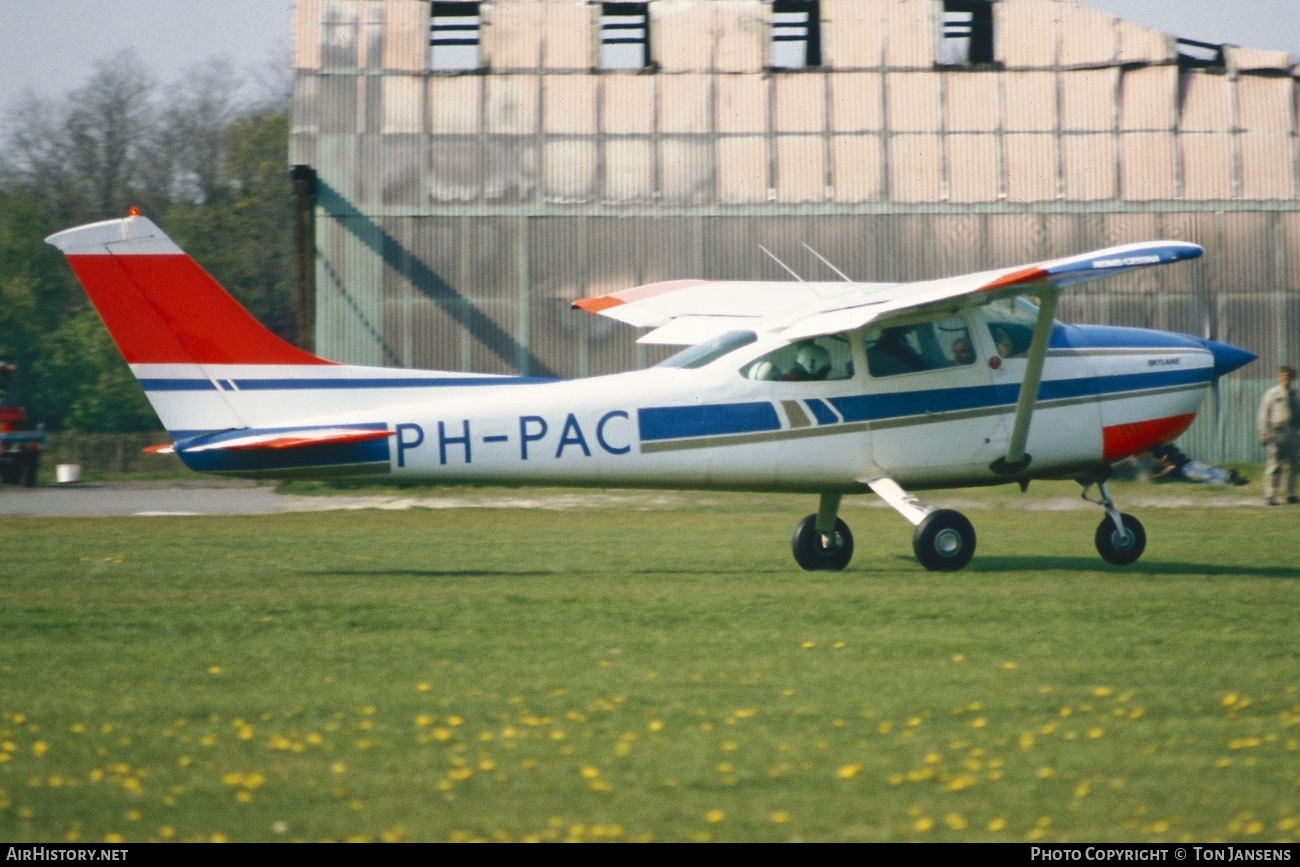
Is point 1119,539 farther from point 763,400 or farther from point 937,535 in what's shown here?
point 763,400

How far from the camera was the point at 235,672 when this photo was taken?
8.00m

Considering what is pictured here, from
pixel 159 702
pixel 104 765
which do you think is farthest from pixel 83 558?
pixel 104 765

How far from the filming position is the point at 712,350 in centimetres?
1219

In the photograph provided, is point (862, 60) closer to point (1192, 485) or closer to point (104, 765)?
point (1192, 485)

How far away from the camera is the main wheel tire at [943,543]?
1199 centimetres

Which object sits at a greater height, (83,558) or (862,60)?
(862,60)

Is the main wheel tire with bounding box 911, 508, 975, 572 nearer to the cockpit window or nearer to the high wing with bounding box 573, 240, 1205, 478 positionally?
the high wing with bounding box 573, 240, 1205, 478

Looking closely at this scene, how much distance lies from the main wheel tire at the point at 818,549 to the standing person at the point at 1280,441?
9.79m

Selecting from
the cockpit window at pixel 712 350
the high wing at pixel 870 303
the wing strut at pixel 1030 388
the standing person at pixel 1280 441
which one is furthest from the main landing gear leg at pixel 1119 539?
the standing person at pixel 1280 441

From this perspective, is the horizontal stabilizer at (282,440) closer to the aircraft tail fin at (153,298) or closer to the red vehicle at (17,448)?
the aircraft tail fin at (153,298)

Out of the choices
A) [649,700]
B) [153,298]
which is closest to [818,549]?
[649,700]

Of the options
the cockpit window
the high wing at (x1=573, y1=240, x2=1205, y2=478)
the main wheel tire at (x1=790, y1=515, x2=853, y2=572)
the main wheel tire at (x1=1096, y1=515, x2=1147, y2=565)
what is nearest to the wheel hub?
the high wing at (x1=573, y1=240, x2=1205, y2=478)

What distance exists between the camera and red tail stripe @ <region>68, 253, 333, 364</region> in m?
10.9

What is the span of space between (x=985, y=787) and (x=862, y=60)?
23011mm
